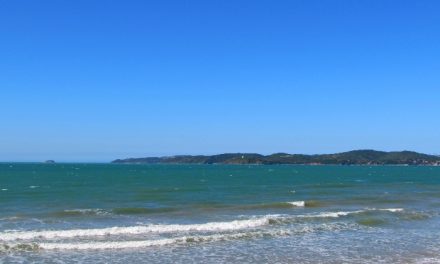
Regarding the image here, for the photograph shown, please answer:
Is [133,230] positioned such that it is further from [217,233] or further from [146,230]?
[217,233]

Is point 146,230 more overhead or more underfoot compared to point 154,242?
more overhead

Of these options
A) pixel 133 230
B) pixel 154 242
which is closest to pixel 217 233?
pixel 154 242

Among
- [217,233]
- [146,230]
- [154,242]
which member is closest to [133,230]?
[146,230]

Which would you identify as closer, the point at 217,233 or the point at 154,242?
the point at 154,242

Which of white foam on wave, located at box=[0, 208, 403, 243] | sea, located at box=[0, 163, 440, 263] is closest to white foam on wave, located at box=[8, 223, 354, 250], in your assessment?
sea, located at box=[0, 163, 440, 263]

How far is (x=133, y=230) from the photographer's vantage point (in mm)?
25125

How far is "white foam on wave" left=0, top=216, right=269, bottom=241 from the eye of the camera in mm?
23281

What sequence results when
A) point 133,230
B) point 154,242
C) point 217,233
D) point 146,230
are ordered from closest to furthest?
point 154,242 → point 217,233 → point 133,230 → point 146,230

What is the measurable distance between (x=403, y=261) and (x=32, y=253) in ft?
43.3

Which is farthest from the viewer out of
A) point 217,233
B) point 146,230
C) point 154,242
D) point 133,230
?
point 146,230

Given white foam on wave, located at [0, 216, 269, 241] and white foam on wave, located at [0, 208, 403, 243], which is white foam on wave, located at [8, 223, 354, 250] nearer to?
white foam on wave, located at [0, 208, 403, 243]

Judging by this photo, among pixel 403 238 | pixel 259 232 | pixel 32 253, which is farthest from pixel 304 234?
pixel 32 253

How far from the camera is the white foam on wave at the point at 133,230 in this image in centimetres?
2328

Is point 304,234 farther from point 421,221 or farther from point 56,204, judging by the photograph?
point 56,204
